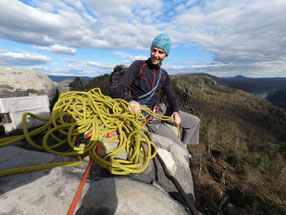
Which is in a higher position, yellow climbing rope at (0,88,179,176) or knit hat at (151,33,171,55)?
knit hat at (151,33,171,55)

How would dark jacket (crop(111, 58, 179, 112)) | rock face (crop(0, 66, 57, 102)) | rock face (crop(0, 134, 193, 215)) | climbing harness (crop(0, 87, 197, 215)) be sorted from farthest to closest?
1. dark jacket (crop(111, 58, 179, 112))
2. rock face (crop(0, 66, 57, 102))
3. climbing harness (crop(0, 87, 197, 215))
4. rock face (crop(0, 134, 193, 215))

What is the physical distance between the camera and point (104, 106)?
8.32 ft

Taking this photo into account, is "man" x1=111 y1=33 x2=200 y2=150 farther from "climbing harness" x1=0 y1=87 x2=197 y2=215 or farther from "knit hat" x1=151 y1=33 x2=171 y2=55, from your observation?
"climbing harness" x1=0 y1=87 x2=197 y2=215

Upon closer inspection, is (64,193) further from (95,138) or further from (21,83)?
(21,83)

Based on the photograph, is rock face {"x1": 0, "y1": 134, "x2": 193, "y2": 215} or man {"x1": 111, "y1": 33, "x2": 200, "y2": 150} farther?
man {"x1": 111, "y1": 33, "x2": 200, "y2": 150}

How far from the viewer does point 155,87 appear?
10.2 feet

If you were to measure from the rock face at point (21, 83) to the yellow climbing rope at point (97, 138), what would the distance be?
101 centimetres

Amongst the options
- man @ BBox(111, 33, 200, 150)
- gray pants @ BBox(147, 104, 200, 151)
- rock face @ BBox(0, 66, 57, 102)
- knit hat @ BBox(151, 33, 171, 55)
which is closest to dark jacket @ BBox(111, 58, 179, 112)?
man @ BBox(111, 33, 200, 150)

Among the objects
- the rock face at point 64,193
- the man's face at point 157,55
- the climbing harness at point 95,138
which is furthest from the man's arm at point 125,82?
the rock face at point 64,193

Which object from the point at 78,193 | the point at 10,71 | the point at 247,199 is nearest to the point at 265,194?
the point at 247,199

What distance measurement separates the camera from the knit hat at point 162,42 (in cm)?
281

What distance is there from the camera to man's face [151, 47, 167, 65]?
9.49 feet

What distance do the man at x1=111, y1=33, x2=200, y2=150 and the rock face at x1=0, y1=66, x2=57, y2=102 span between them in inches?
66.1

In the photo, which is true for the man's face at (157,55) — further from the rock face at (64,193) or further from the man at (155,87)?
the rock face at (64,193)
